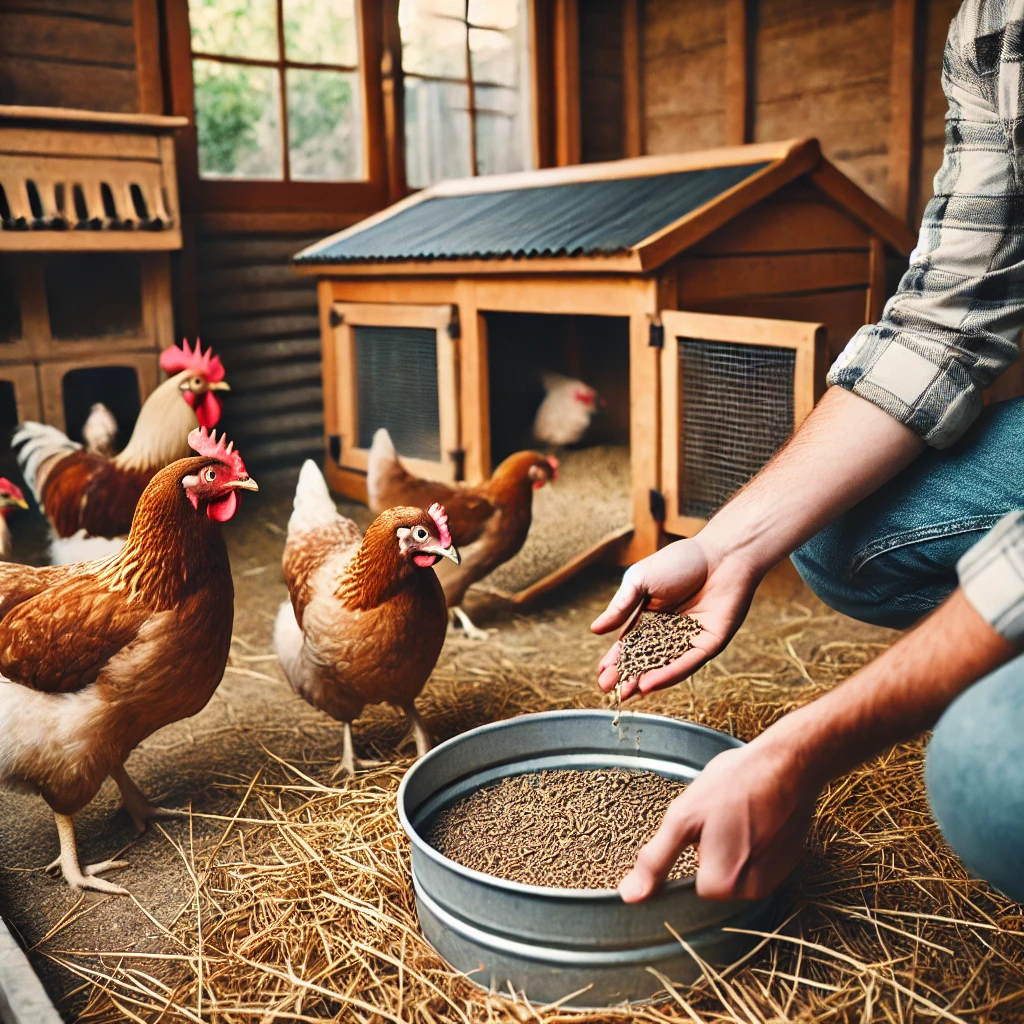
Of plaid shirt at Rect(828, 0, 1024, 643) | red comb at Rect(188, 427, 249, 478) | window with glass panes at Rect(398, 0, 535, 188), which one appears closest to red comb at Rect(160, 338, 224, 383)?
red comb at Rect(188, 427, 249, 478)

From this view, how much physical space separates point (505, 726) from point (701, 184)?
2206 mm

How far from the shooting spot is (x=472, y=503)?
9.41 feet

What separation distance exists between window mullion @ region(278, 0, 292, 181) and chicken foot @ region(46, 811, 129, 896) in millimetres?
3607

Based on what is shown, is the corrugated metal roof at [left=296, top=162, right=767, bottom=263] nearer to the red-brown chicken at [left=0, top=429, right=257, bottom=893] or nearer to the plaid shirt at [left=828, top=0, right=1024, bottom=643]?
the plaid shirt at [left=828, top=0, right=1024, bottom=643]

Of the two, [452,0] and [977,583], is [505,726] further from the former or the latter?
[452,0]

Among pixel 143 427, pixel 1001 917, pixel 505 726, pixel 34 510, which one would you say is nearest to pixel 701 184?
pixel 143 427

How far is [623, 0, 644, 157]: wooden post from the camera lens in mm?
5223

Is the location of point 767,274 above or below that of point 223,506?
above

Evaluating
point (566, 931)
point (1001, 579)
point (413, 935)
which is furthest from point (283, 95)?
point (1001, 579)

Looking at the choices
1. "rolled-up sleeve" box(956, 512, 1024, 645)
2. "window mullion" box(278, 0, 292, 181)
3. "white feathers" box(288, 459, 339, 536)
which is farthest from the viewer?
"window mullion" box(278, 0, 292, 181)

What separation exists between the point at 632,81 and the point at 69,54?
9.24 ft

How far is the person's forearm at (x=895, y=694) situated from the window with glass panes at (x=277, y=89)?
4.22m

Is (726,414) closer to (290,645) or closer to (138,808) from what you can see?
(290,645)

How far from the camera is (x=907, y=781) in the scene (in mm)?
1975
